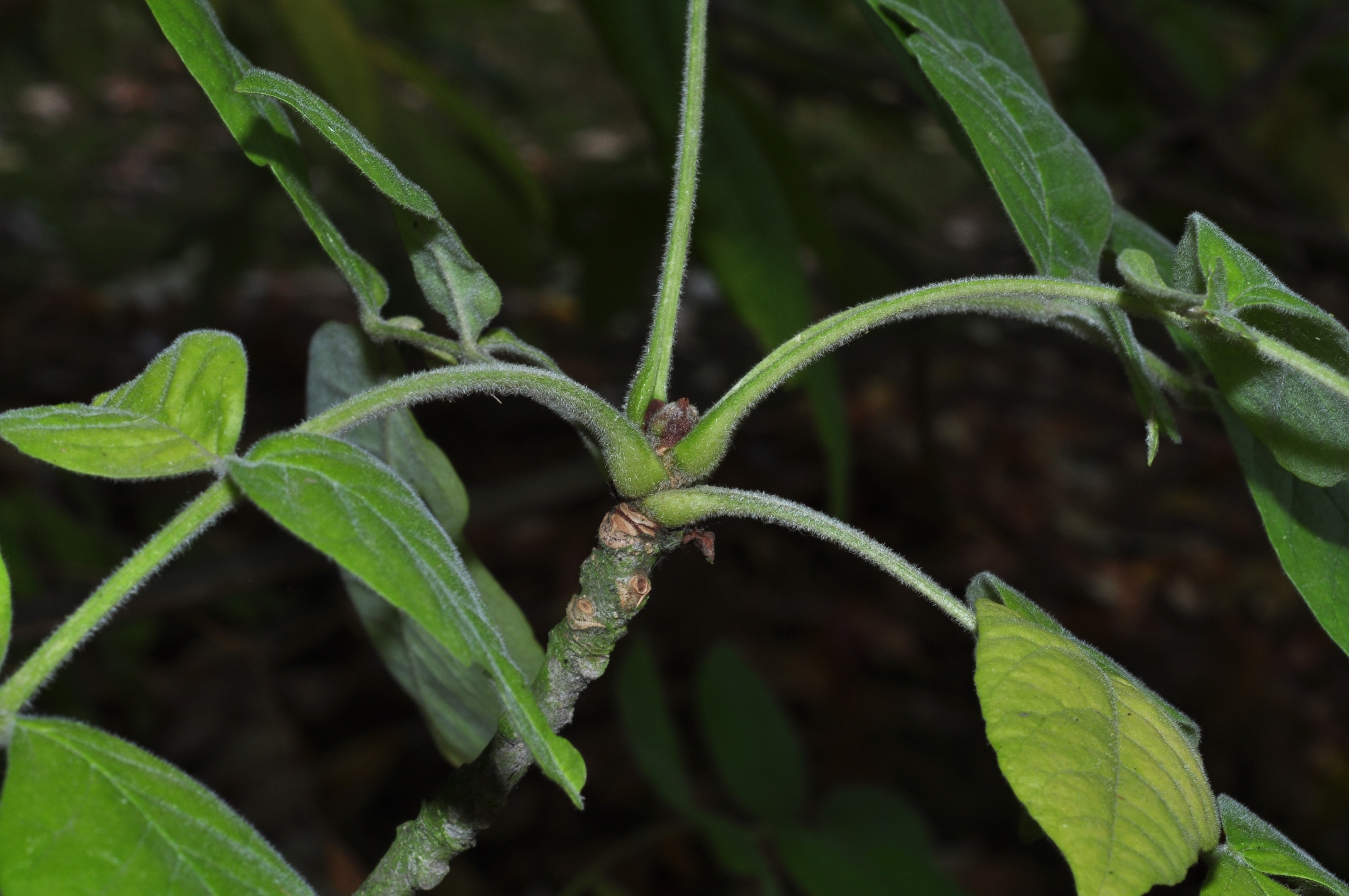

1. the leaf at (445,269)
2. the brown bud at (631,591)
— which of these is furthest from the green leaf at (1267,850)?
the leaf at (445,269)

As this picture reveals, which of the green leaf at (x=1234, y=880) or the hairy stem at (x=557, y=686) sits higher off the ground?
the hairy stem at (x=557, y=686)

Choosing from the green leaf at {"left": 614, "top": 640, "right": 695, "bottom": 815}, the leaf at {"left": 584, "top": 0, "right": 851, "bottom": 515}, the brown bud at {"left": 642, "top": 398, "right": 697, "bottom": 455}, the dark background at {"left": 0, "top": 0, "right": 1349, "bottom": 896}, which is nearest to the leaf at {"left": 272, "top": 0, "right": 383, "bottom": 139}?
the dark background at {"left": 0, "top": 0, "right": 1349, "bottom": 896}

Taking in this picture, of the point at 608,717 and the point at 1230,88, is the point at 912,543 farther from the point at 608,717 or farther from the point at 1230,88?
the point at 1230,88

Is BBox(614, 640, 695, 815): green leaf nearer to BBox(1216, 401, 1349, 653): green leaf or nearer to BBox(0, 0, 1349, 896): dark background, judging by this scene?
BBox(0, 0, 1349, 896): dark background

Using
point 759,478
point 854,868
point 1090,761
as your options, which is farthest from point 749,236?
point 759,478

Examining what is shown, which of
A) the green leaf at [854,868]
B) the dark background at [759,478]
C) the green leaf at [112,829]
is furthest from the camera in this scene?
the dark background at [759,478]

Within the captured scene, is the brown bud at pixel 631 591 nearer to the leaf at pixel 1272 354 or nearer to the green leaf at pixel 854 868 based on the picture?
the leaf at pixel 1272 354

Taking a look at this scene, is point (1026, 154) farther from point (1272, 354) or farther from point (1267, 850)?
point (1267, 850)

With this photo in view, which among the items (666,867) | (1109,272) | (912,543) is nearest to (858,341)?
(912,543)
